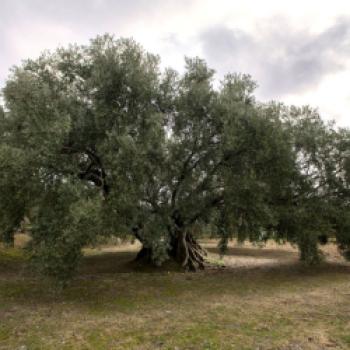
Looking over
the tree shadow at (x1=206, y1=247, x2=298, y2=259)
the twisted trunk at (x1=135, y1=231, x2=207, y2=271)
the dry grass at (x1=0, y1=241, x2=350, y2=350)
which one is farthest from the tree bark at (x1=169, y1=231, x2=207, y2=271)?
the tree shadow at (x1=206, y1=247, x2=298, y2=259)

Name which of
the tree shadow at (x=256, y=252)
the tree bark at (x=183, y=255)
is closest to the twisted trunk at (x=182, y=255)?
the tree bark at (x=183, y=255)

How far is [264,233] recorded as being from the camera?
21.5 metres

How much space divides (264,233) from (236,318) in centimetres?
1080

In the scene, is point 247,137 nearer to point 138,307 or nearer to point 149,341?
point 138,307

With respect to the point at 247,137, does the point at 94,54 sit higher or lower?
higher

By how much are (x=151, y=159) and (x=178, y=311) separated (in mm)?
7312

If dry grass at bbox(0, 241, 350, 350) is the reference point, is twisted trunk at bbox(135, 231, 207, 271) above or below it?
above

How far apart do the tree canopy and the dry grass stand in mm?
1900

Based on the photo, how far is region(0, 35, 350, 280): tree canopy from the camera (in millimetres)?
14164

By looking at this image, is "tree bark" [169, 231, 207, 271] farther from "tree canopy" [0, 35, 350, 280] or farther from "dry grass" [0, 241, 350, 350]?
"dry grass" [0, 241, 350, 350]

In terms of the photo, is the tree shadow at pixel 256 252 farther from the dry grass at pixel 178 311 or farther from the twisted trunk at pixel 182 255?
the dry grass at pixel 178 311

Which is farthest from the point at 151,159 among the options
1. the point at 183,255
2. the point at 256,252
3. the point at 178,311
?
the point at 256,252

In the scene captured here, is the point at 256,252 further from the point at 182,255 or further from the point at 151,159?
the point at 151,159

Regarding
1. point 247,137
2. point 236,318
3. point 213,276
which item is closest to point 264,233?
point 213,276
